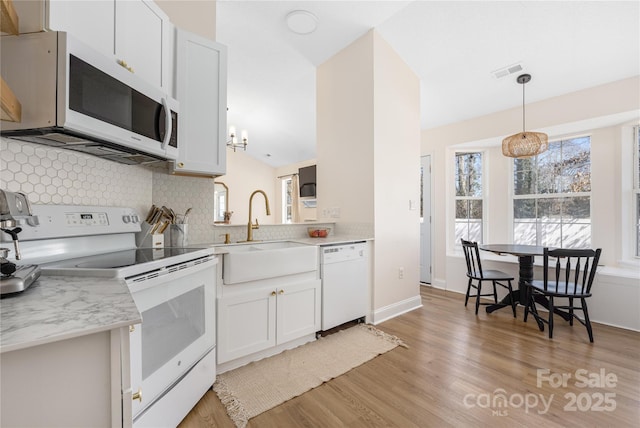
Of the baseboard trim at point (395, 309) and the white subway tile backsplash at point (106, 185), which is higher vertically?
the white subway tile backsplash at point (106, 185)

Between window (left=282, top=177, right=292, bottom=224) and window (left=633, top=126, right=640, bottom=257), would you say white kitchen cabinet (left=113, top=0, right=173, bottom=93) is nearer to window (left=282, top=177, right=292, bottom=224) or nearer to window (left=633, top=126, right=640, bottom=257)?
window (left=633, top=126, right=640, bottom=257)

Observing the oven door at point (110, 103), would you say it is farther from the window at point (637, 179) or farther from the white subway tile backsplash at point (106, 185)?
the window at point (637, 179)

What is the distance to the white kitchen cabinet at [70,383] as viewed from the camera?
0.56 metres

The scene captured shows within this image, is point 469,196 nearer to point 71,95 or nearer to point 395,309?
point 395,309

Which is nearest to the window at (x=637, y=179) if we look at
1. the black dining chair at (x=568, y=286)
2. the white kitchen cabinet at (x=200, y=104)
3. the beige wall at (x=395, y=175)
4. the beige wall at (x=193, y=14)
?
the black dining chair at (x=568, y=286)

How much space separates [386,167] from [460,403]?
2.15m

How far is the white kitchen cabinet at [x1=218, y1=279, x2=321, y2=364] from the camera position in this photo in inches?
73.4

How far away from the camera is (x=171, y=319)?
4.50 ft

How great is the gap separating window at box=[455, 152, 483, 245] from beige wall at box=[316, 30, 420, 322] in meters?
1.43

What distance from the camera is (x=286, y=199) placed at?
727 centimetres

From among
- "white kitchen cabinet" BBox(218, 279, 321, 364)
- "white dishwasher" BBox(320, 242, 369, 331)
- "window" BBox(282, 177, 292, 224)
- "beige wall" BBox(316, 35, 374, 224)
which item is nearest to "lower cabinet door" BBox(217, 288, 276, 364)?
"white kitchen cabinet" BBox(218, 279, 321, 364)

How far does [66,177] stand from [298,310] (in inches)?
68.2

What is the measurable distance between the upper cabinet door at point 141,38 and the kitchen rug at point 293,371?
6.43 ft

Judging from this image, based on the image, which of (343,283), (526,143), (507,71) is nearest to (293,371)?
(343,283)
